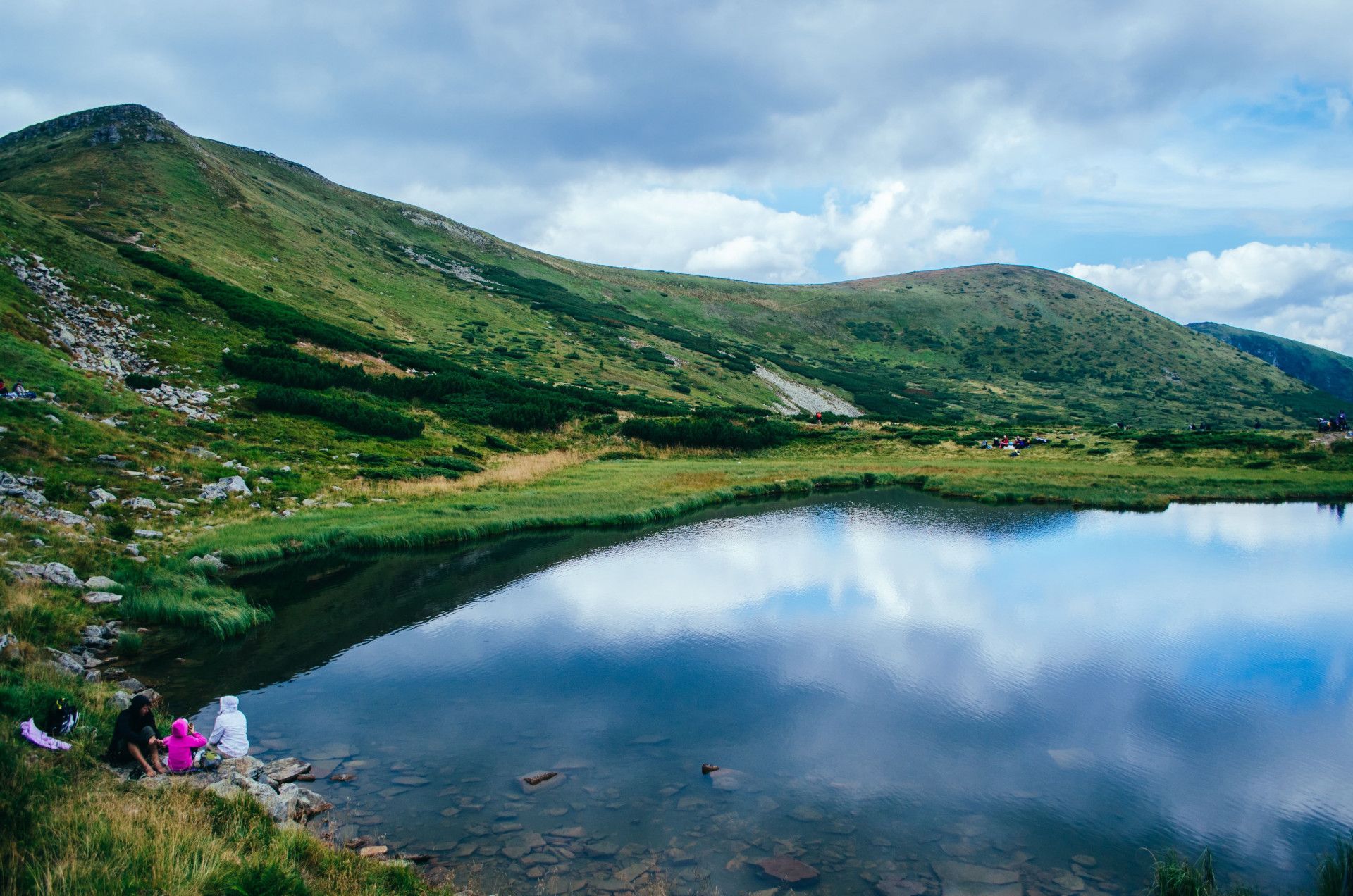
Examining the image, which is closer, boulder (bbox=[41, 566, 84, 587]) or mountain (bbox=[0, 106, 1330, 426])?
boulder (bbox=[41, 566, 84, 587])

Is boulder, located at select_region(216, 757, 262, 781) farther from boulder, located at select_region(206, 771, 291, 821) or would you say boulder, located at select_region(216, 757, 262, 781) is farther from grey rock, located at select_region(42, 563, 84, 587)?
grey rock, located at select_region(42, 563, 84, 587)

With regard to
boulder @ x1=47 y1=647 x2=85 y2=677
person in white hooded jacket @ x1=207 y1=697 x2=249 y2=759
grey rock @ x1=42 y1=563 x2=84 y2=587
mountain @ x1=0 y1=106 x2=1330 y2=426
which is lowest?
person in white hooded jacket @ x1=207 y1=697 x2=249 y2=759

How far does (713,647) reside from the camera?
2177cm

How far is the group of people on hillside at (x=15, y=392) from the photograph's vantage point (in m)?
29.4

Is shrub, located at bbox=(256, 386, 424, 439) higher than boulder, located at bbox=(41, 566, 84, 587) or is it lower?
higher

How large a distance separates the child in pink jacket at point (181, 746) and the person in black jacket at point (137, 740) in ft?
0.58

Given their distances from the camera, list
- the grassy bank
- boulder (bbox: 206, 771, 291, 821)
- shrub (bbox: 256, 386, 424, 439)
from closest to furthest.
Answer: boulder (bbox: 206, 771, 291, 821), the grassy bank, shrub (bbox: 256, 386, 424, 439)

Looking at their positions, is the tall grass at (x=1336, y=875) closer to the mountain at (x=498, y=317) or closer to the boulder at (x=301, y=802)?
the boulder at (x=301, y=802)

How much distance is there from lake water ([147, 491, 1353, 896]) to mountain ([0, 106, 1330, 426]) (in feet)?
116

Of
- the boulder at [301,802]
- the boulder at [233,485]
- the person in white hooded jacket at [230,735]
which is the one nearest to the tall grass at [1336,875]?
the boulder at [301,802]

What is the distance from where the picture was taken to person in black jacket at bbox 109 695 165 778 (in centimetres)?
1180

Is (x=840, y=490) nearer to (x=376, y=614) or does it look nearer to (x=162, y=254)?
(x=376, y=614)

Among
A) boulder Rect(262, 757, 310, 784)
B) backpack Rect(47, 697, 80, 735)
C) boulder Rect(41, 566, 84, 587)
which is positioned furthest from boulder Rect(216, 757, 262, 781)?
boulder Rect(41, 566, 84, 587)

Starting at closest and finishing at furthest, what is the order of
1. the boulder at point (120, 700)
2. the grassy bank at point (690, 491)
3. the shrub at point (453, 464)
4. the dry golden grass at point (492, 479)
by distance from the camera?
the boulder at point (120, 700)
the grassy bank at point (690, 491)
the dry golden grass at point (492, 479)
the shrub at point (453, 464)
